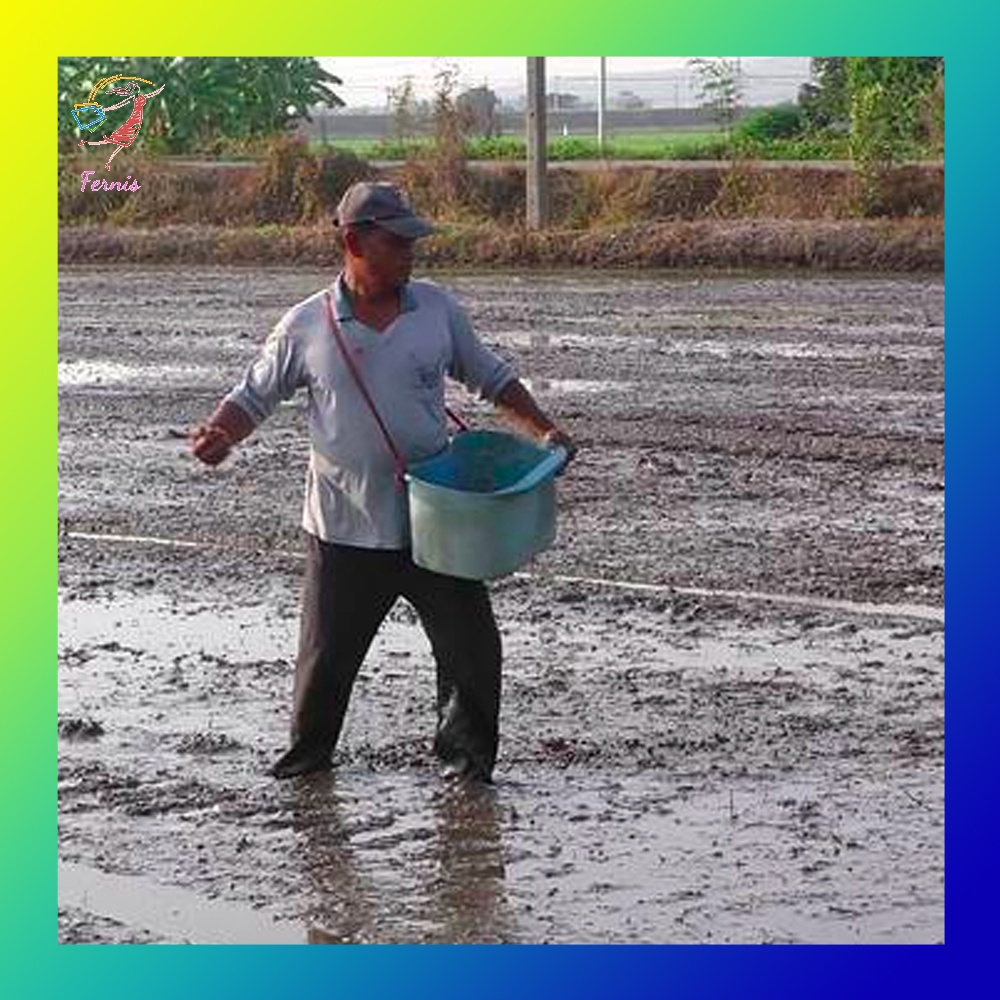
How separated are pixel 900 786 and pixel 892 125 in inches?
793

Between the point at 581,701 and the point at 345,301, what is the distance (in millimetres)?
1963

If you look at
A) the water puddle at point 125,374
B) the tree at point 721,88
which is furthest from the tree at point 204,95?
the water puddle at point 125,374

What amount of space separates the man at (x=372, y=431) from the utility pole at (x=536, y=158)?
19.6 m

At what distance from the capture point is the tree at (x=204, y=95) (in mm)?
30984

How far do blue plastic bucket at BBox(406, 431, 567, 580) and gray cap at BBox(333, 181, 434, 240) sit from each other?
634mm

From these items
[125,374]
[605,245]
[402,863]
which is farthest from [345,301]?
[605,245]

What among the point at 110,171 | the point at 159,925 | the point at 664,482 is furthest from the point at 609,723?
the point at 110,171

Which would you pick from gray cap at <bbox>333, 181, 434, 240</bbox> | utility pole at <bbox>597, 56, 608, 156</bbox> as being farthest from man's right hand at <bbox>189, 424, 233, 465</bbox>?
utility pole at <bbox>597, 56, 608, 156</bbox>

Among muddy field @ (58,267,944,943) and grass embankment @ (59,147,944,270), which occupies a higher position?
grass embankment @ (59,147,944,270)

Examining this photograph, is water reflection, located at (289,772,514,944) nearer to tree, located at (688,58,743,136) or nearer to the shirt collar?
the shirt collar

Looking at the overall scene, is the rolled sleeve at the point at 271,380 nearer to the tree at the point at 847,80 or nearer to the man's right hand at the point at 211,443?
the man's right hand at the point at 211,443

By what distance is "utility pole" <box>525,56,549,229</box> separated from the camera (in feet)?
87.5

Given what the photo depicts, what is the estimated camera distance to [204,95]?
107 ft

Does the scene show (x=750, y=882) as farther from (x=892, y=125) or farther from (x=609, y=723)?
(x=892, y=125)
